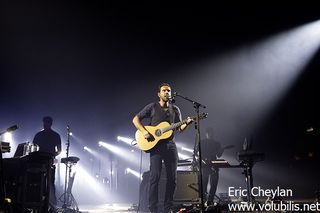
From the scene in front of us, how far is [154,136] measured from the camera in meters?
4.91

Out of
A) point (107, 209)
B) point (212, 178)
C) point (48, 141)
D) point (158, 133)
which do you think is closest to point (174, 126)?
point (158, 133)

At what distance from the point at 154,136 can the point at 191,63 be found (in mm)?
9049

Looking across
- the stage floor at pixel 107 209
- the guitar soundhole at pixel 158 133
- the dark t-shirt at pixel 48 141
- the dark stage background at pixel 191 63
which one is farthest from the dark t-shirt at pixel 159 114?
the dark stage background at pixel 191 63

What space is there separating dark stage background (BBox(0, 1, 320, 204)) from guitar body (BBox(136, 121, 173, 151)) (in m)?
7.87

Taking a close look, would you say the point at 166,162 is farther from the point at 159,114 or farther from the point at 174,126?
the point at 159,114

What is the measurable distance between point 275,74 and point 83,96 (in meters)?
9.87

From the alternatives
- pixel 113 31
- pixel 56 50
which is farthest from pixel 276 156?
pixel 56 50

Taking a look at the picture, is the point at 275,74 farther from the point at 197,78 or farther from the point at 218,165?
the point at 218,165

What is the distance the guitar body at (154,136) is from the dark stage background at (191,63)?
7866mm

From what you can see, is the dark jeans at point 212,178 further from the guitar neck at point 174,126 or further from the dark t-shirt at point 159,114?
the guitar neck at point 174,126

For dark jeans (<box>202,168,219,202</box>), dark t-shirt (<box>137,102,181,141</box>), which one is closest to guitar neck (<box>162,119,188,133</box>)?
dark t-shirt (<box>137,102,181,141</box>)

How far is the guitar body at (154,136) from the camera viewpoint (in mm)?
4844

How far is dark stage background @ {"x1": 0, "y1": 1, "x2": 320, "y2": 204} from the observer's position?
38.3ft

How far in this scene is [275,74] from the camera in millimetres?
12586
